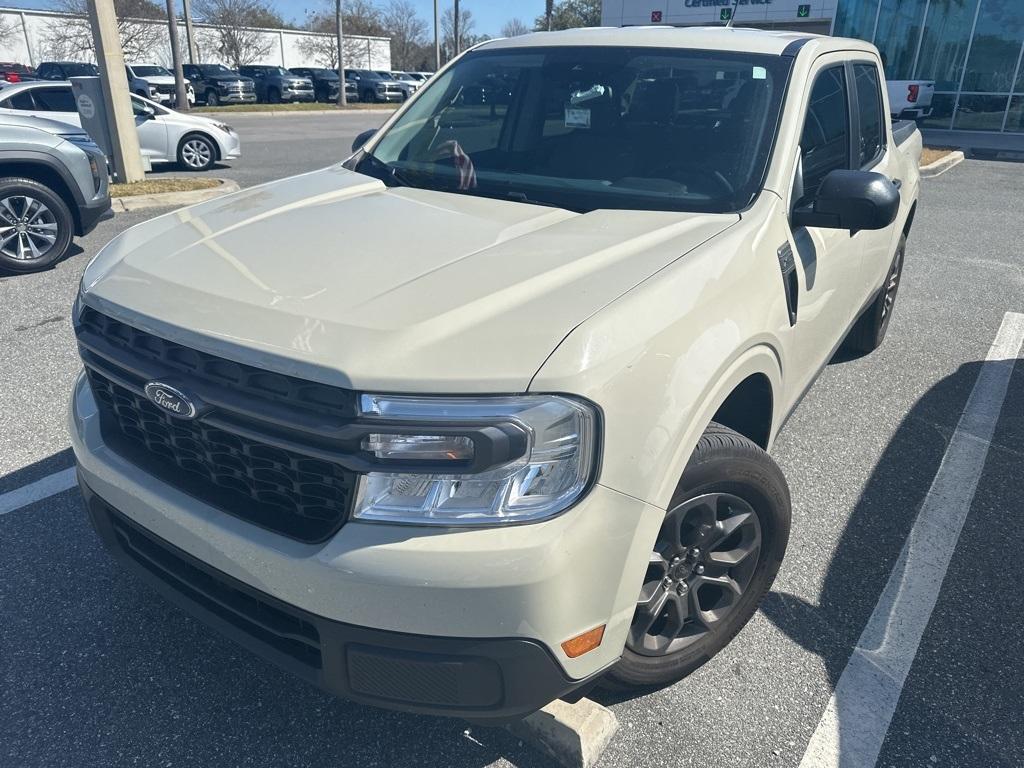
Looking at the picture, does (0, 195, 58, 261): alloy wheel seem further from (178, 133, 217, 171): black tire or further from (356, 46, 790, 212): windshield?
(178, 133, 217, 171): black tire

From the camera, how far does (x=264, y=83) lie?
35.4m

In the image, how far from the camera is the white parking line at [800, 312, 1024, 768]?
2.26 m

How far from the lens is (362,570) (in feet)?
5.60

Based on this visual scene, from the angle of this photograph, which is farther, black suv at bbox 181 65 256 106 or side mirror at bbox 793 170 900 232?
black suv at bbox 181 65 256 106

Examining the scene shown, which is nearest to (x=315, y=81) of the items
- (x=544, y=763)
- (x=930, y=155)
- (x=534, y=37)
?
(x=930, y=155)

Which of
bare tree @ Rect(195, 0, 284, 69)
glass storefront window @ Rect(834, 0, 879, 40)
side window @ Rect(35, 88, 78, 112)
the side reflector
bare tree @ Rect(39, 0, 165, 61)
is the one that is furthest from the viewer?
bare tree @ Rect(195, 0, 284, 69)

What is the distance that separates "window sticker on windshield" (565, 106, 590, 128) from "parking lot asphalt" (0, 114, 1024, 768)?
1.85 meters

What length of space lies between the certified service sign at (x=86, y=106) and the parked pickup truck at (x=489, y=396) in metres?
8.64

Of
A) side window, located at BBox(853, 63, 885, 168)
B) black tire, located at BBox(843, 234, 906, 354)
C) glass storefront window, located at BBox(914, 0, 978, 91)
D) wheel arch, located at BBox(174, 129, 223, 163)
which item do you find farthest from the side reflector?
glass storefront window, located at BBox(914, 0, 978, 91)

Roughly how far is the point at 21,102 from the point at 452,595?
11904 mm

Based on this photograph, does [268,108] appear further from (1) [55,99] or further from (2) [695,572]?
(2) [695,572]

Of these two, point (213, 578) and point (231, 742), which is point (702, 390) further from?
point (231, 742)

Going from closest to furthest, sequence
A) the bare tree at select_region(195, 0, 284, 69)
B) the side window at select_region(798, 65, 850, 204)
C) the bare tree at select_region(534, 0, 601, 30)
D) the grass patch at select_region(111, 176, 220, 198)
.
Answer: the side window at select_region(798, 65, 850, 204) < the grass patch at select_region(111, 176, 220, 198) < the bare tree at select_region(195, 0, 284, 69) < the bare tree at select_region(534, 0, 601, 30)

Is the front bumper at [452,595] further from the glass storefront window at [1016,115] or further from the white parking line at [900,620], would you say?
the glass storefront window at [1016,115]
